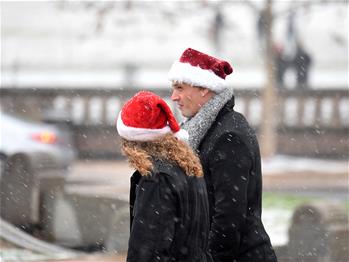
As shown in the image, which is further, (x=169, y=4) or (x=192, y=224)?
(x=169, y=4)

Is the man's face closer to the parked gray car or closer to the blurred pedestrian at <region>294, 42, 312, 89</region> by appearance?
the parked gray car

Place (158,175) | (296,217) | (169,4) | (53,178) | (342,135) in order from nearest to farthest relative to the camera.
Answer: (158,175), (296,217), (53,178), (342,135), (169,4)

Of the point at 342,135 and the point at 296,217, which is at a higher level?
the point at 296,217

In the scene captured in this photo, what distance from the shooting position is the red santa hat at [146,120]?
4.48m

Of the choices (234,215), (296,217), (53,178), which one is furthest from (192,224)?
(53,178)

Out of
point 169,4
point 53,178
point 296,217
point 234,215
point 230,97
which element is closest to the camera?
point 234,215

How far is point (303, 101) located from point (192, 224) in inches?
763

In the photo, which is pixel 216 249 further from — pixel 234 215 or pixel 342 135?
pixel 342 135

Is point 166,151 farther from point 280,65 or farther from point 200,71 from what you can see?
point 280,65

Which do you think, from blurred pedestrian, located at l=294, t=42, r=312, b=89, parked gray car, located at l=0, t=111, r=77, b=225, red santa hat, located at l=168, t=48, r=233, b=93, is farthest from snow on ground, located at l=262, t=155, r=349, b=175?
red santa hat, located at l=168, t=48, r=233, b=93

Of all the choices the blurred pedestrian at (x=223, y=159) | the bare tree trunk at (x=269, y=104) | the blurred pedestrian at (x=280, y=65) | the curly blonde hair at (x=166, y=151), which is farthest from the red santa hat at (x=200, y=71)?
the blurred pedestrian at (x=280, y=65)

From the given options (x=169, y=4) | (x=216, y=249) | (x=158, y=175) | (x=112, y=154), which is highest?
(x=158, y=175)

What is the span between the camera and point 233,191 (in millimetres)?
4918

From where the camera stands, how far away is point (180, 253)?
14.5ft
